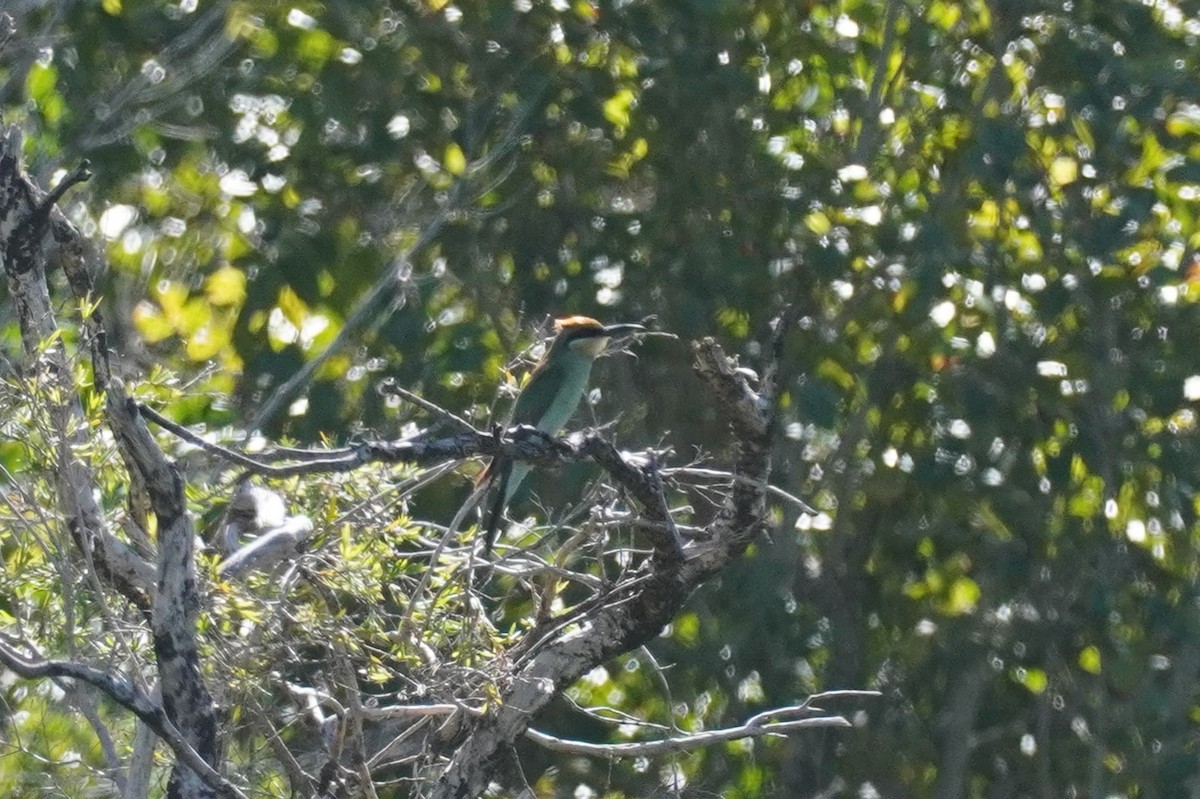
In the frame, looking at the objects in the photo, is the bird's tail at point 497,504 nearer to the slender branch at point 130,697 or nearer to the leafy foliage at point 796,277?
the slender branch at point 130,697

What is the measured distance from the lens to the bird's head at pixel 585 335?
4.62 meters

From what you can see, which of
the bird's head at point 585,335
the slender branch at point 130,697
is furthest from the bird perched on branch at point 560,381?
the slender branch at point 130,697

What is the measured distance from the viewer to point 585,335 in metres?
4.67

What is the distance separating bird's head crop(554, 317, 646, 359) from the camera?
4617 mm

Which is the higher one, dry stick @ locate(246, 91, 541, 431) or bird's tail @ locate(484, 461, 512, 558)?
bird's tail @ locate(484, 461, 512, 558)

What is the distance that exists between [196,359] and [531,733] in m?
2.41

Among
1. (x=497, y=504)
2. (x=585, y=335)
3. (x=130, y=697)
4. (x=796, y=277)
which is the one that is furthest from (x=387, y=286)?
(x=130, y=697)

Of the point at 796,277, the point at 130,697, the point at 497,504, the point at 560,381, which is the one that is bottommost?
the point at 796,277

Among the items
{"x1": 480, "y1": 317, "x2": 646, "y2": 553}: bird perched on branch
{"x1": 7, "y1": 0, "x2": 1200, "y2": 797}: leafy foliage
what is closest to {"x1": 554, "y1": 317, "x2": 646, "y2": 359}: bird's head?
{"x1": 480, "y1": 317, "x2": 646, "y2": 553}: bird perched on branch

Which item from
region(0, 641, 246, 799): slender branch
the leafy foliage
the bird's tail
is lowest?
the leafy foliage

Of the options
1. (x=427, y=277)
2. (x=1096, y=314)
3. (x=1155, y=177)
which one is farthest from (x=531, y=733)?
(x=1155, y=177)

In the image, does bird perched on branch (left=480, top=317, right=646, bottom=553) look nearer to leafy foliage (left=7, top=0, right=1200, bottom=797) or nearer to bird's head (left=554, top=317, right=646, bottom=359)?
bird's head (left=554, top=317, right=646, bottom=359)

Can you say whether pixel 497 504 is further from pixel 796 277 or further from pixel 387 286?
pixel 796 277

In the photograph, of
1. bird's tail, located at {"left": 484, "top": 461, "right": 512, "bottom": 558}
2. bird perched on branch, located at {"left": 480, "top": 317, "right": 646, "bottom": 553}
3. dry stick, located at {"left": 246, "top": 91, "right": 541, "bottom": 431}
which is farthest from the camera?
dry stick, located at {"left": 246, "top": 91, "right": 541, "bottom": 431}
